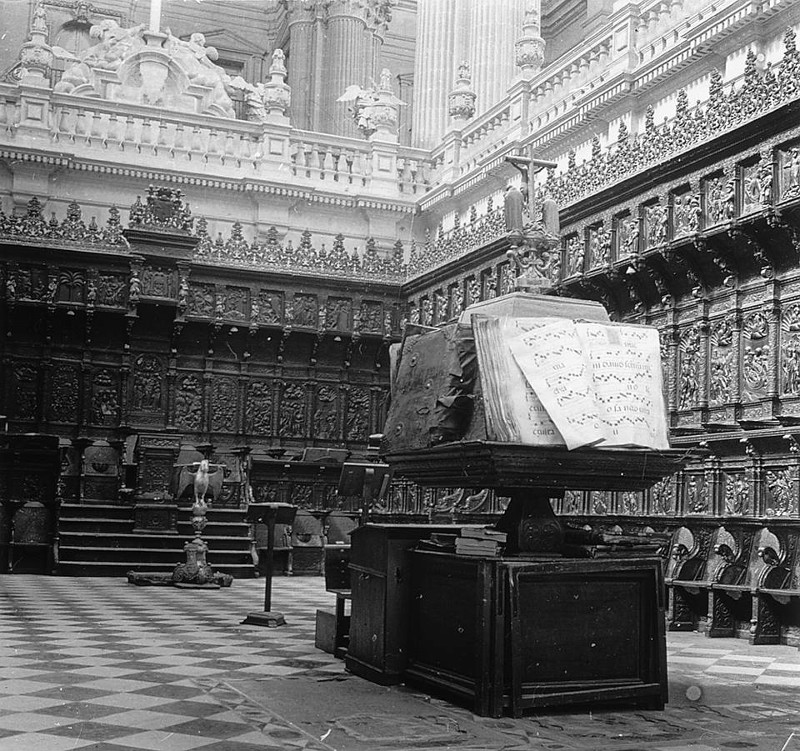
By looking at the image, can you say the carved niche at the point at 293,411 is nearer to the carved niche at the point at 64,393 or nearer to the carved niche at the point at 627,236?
the carved niche at the point at 64,393

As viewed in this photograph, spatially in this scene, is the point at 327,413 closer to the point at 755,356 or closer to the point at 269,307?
the point at 269,307

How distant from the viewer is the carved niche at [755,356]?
374 inches

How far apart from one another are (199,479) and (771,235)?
5.72 meters

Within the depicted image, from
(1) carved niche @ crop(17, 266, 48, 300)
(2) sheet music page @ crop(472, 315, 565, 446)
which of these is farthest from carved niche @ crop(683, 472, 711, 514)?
(1) carved niche @ crop(17, 266, 48, 300)

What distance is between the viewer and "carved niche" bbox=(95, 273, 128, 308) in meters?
15.5

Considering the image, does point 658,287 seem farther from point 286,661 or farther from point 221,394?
point 221,394

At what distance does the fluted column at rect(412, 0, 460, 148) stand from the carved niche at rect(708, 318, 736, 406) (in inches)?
414

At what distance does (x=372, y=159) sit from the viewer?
739 inches

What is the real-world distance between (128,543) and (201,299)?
4.08m

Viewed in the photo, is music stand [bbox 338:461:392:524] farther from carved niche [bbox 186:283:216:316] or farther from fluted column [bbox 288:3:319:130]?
fluted column [bbox 288:3:319:130]

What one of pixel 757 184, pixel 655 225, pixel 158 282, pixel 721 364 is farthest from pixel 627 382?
pixel 158 282

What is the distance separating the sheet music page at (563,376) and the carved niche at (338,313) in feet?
37.6

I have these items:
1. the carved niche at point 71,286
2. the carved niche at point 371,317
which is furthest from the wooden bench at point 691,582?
the carved niche at point 71,286

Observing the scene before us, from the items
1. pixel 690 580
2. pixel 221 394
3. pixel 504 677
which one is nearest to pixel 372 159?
pixel 221 394
